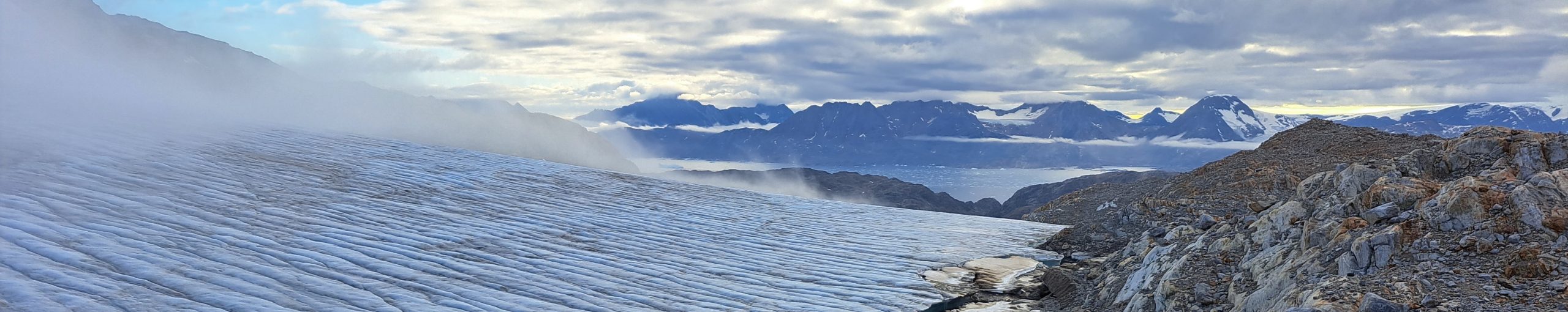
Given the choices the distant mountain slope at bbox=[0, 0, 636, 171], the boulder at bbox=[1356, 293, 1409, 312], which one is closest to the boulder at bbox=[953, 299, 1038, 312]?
the boulder at bbox=[1356, 293, 1409, 312]

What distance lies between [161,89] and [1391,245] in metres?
56.6

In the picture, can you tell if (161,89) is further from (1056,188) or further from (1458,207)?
(1056,188)

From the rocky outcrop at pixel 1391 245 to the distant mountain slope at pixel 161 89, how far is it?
27.7 meters

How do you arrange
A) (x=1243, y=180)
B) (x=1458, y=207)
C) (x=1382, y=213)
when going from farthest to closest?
(x=1243, y=180) → (x=1382, y=213) → (x=1458, y=207)

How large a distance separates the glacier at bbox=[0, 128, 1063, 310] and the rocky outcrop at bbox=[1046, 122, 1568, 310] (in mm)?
4484

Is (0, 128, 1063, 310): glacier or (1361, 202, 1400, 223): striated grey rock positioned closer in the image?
(1361, 202, 1400, 223): striated grey rock

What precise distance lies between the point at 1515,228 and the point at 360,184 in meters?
22.6

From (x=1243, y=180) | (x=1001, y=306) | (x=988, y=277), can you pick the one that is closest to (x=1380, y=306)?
(x=1001, y=306)

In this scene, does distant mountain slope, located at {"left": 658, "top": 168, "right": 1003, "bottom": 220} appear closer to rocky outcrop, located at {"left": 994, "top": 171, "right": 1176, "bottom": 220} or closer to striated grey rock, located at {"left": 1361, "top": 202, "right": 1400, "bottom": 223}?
rocky outcrop, located at {"left": 994, "top": 171, "right": 1176, "bottom": 220}

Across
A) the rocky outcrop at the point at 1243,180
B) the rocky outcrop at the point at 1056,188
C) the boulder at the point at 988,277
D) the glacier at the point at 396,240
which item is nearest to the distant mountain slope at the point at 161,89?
the glacier at the point at 396,240

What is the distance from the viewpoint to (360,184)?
24.3m

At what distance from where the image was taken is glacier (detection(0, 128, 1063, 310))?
42.9ft

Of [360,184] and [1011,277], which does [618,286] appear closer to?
[1011,277]

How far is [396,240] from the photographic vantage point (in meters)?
17.8
